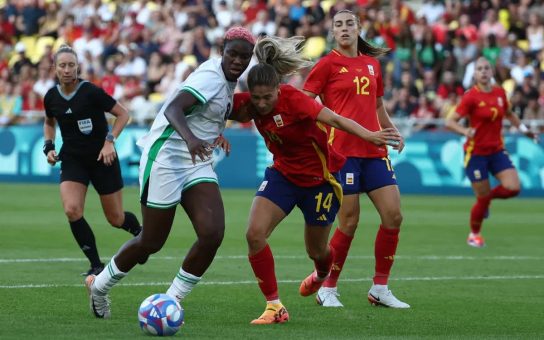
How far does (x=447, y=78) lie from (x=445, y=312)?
17004 mm

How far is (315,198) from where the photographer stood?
9133 mm

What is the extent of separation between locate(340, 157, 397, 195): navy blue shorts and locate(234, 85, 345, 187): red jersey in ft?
2.60

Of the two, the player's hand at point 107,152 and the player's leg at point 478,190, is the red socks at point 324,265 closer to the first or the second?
the player's hand at point 107,152

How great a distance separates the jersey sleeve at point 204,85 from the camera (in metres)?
8.22

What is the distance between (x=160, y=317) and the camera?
790 cm

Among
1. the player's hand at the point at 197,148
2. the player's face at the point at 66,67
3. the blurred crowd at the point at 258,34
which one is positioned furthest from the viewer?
the blurred crowd at the point at 258,34

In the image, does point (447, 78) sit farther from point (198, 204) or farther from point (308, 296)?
point (198, 204)

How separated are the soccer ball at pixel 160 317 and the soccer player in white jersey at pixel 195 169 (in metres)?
0.41

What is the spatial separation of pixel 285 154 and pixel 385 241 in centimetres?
157

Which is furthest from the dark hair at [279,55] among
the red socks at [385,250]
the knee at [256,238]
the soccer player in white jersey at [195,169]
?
the red socks at [385,250]

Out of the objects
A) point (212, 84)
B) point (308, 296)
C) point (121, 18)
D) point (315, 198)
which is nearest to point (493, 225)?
point (308, 296)

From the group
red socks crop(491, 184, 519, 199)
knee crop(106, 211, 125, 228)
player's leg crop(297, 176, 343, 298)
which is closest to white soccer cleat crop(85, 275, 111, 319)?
player's leg crop(297, 176, 343, 298)

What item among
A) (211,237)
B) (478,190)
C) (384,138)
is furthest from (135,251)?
(478,190)

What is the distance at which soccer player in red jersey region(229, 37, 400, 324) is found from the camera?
861 centimetres
